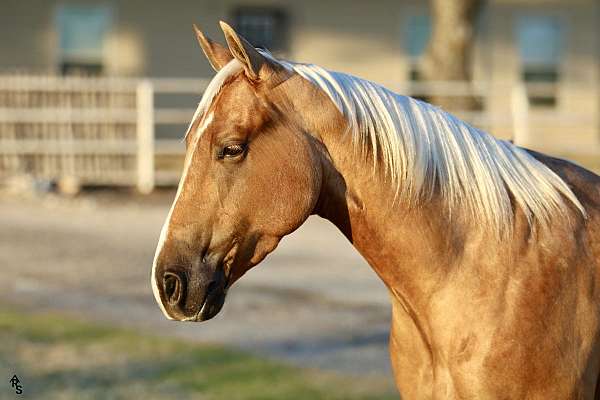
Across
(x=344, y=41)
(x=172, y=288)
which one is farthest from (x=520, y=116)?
(x=172, y=288)

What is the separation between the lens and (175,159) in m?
19.5

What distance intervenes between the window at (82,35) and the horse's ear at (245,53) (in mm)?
18737

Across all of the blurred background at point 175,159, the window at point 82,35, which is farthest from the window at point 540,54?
the window at point 82,35

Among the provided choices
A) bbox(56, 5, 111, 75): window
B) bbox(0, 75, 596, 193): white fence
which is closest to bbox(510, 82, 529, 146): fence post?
bbox(0, 75, 596, 193): white fence

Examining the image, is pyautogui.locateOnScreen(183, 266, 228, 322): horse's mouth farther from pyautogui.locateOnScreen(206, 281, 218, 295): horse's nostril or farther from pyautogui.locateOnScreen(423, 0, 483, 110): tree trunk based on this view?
pyautogui.locateOnScreen(423, 0, 483, 110): tree trunk

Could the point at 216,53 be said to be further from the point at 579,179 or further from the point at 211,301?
the point at 579,179

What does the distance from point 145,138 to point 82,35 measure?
5.18 metres

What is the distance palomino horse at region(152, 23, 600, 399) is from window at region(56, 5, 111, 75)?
18.6m

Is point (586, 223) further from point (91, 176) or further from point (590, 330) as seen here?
point (91, 176)

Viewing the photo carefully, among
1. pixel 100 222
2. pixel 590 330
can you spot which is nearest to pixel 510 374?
pixel 590 330

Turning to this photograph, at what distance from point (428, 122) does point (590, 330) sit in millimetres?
759

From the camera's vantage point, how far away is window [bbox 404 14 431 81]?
22.1 meters

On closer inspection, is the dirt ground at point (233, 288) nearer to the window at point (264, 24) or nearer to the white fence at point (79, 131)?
the white fence at point (79, 131)

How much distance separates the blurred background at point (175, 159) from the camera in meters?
7.01
